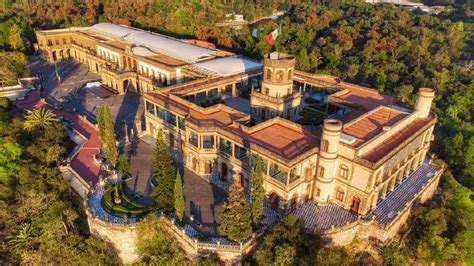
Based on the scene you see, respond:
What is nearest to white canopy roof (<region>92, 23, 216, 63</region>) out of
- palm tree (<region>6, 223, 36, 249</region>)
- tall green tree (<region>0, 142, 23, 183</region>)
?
tall green tree (<region>0, 142, 23, 183</region>)

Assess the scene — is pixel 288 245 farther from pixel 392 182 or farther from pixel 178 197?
pixel 392 182

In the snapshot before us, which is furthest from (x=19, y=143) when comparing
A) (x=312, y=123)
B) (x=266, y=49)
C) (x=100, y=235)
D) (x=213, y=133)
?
(x=266, y=49)

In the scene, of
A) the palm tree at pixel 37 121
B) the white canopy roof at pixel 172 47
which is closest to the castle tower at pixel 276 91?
the white canopy roof at pixel 172 47

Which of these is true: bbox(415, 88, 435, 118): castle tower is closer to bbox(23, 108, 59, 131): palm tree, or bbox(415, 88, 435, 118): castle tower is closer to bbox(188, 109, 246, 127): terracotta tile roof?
bbox(188, 109, 246, 127): terracotta tile roof

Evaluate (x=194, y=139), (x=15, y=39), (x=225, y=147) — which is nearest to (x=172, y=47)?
(x=194, y=139)

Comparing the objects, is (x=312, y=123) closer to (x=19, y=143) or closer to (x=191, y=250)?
(x=191, y=250)
